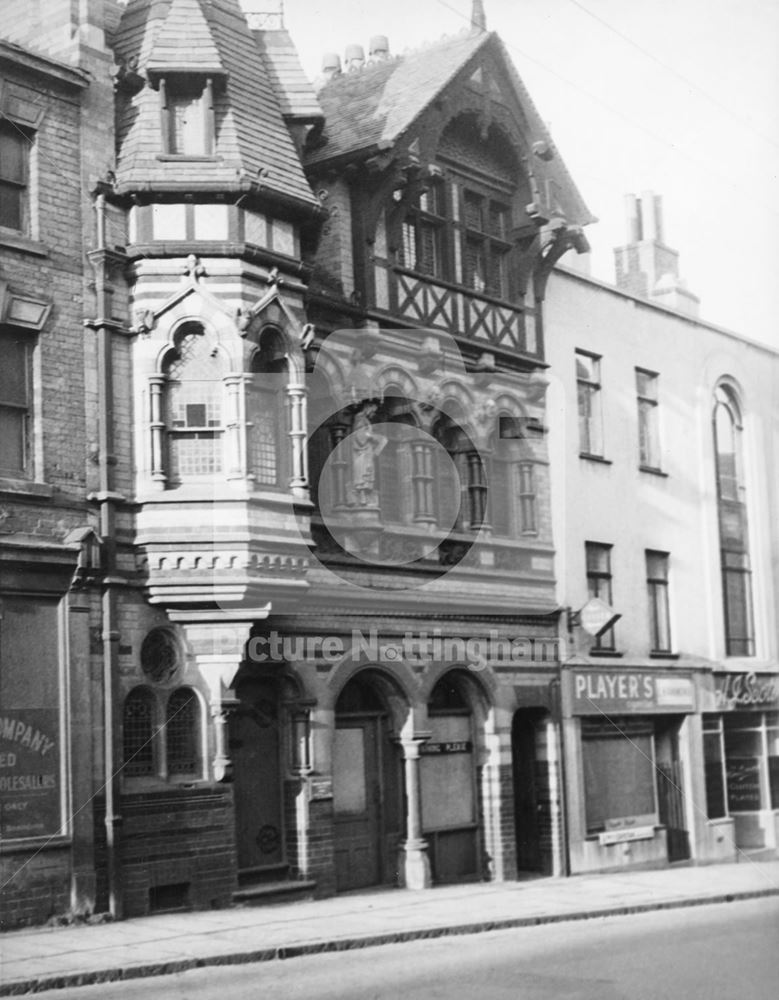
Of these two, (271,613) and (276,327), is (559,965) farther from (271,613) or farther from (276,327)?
(276,327)

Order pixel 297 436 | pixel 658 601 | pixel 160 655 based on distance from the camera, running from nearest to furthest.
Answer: pixel 160 655 → pixel 297 436 → pixel 658 601

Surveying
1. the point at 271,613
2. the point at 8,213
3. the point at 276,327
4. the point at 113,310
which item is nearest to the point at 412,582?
the point at 271,613

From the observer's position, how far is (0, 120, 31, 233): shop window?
17516mm

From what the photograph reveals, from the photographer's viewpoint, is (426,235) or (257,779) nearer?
(257,779)

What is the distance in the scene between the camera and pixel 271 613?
19.3m

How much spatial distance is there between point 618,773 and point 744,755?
5289 millimetres

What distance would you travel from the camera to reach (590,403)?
90.5ft

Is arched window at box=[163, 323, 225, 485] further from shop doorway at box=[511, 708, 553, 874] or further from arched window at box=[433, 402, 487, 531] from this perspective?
shop doorway at box=[511, 708, 553, 874]

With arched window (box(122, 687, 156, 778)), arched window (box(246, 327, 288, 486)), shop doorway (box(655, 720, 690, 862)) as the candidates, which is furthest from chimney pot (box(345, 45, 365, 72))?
shop doorway (box(655, 720, 690, 862))

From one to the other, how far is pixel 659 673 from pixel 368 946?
13.0 metres

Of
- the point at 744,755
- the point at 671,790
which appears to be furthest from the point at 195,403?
the point at 744,755

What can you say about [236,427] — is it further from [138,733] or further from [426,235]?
[426,235]

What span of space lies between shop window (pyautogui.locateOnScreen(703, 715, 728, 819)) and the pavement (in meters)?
4.47

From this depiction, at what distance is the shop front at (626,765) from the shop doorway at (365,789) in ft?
14.6
